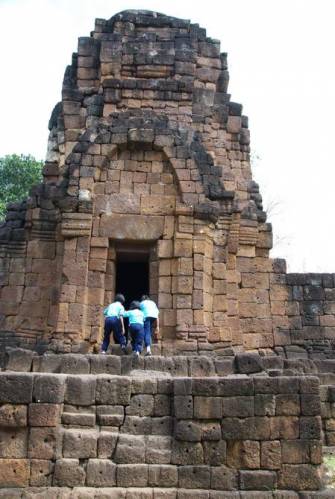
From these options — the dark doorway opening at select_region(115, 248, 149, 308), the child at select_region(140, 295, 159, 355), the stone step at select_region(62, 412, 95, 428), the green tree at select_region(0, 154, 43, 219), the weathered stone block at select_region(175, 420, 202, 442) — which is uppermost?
the green tree at select_region(0, 154, 43, 219)

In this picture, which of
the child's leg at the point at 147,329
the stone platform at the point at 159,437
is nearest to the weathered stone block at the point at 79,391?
the stone platform at the point at 159,437

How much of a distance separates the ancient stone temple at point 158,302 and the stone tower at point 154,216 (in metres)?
0.04

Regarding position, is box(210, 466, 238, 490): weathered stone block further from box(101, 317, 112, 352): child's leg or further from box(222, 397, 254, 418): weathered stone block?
box(101, 317, 112, 352): child's leg

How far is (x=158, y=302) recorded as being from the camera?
451 inches

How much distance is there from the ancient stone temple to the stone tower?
39mm

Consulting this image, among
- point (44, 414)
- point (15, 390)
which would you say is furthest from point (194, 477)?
point (15, 390)

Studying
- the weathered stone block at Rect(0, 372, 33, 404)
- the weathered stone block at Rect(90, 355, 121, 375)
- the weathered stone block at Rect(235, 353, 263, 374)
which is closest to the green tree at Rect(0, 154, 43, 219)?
the weathered stone block at Rect(90, 355, 121, 375)

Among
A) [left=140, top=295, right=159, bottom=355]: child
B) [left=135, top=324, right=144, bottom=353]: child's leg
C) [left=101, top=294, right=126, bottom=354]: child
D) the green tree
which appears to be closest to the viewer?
[left=135, top=324, right=144, bottom=353]: child's leg

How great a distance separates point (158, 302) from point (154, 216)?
1964mm

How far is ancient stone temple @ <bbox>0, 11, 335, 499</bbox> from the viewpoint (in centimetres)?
662

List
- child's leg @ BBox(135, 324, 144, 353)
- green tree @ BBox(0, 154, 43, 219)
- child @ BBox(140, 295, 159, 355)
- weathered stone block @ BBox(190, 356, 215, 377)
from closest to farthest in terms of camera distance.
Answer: weathered stone block @ BBox(190, 356, 215, 377)
child's leg @ BBox(135, 324, 144, 353)
child @ BBox(140, 295, 159, 355)
green tree @ BBox(0, 154, 43, 219)

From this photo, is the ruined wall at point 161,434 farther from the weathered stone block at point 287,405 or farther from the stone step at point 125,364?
the stone step at point 125,364

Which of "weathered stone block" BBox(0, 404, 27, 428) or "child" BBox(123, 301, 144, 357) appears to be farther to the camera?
"child" BBox(123, 301, 144, 357)

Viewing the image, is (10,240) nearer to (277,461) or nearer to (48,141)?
(48,141)
